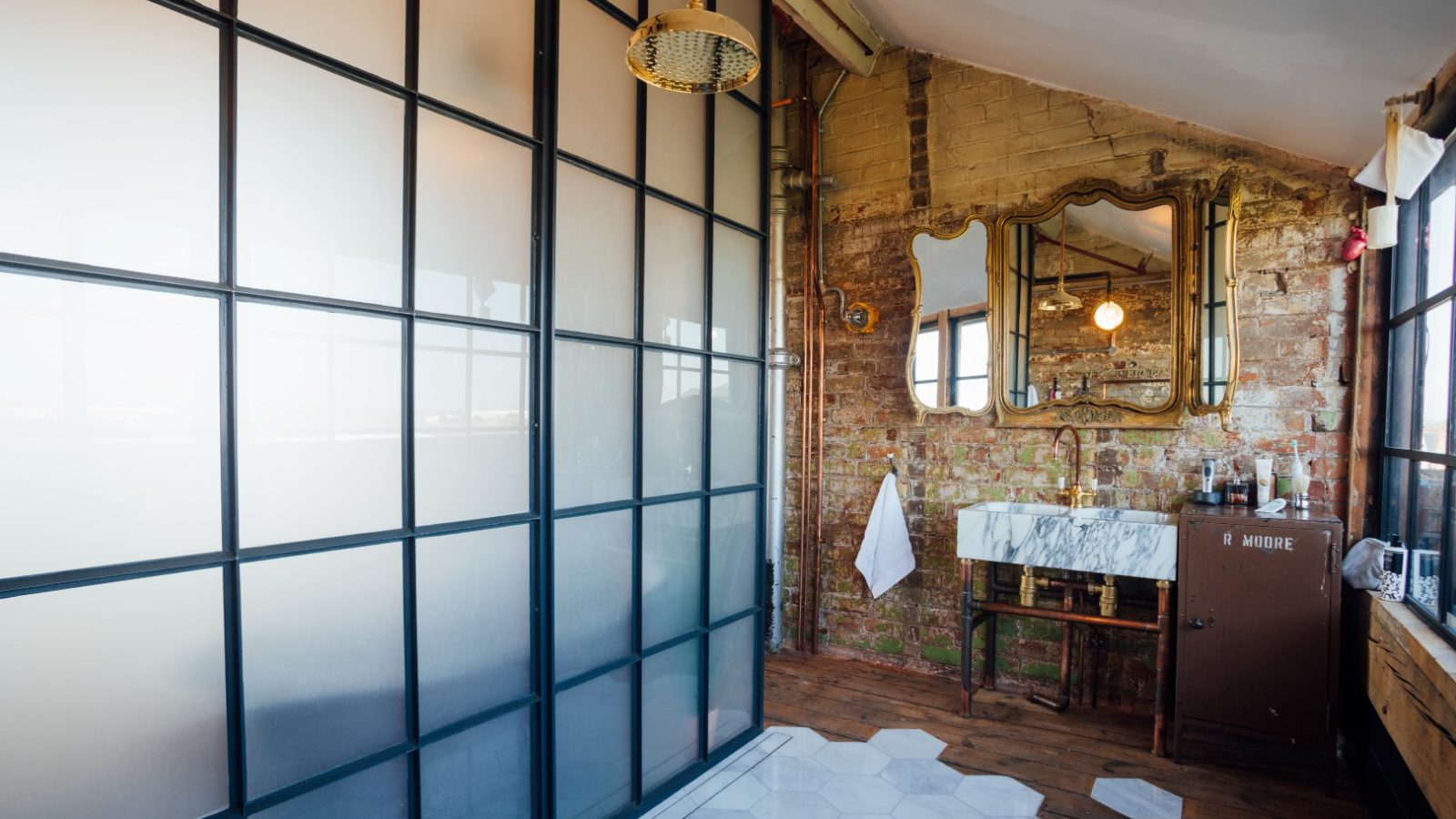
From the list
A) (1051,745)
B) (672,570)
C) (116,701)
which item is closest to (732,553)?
(672,570)

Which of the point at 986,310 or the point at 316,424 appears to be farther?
the point at 986,310

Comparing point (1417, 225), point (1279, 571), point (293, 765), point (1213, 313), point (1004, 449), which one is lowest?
point (293, 765)

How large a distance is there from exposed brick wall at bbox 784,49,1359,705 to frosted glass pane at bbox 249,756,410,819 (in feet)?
9.57

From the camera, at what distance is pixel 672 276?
297 cm

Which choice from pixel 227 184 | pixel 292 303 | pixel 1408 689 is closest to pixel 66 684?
pixel 292 303

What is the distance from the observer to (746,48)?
6.38 ft

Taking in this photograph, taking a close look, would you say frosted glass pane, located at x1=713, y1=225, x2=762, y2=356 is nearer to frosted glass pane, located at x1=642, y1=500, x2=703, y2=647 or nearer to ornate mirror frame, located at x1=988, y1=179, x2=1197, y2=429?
frosted glass pane, located at x1=642, y1=500, x2=703, y2=647

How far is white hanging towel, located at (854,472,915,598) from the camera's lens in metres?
4.23

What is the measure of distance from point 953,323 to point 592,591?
8.15 feet

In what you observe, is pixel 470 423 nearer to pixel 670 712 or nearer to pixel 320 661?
pixel 320 661

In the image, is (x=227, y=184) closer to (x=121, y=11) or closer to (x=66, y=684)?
(x=121, y=11)

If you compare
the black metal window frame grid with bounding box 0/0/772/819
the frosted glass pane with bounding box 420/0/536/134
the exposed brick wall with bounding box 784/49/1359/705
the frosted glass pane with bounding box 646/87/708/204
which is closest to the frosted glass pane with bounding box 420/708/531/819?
the black metal window frame grid with bounding box 0/0/772/819

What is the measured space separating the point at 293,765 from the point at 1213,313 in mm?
3818

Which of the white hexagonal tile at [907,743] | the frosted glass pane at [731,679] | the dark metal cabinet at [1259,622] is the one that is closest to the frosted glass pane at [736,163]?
the frosted glass pane at [731,679]
